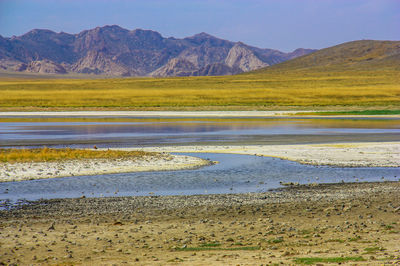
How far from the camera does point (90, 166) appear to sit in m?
22.8

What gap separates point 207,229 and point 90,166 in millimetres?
11685

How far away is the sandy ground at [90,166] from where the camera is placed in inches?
822

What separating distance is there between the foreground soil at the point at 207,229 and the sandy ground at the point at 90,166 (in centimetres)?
540

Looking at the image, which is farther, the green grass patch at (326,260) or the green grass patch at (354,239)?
the green grass patch at (354,239)

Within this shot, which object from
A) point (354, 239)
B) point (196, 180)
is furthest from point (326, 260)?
point (196, 180)

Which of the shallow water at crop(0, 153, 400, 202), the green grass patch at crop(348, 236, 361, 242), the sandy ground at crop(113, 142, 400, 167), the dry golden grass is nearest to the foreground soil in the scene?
the green grass patch at crop(348, 236, 361, 242)

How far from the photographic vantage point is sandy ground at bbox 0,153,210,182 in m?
20.9

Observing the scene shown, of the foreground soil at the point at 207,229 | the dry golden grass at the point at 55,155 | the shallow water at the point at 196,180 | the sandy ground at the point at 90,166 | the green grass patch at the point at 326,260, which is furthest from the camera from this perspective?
the dry golden grass at the point at 55,155

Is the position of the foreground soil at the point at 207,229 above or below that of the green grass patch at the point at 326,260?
below

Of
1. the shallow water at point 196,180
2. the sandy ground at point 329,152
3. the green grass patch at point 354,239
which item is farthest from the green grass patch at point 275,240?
the sandy ground at point 329,152

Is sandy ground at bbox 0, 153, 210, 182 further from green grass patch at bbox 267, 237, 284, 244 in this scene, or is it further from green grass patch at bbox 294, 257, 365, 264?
green grass patch at bbox 294, 257, 365, 264

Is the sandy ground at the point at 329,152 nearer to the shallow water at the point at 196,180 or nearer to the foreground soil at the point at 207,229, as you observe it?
the shallow water at the point at 196,180

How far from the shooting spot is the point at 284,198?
16125 millimetres

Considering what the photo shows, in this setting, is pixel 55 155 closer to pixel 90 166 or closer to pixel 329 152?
pixel 90 166
